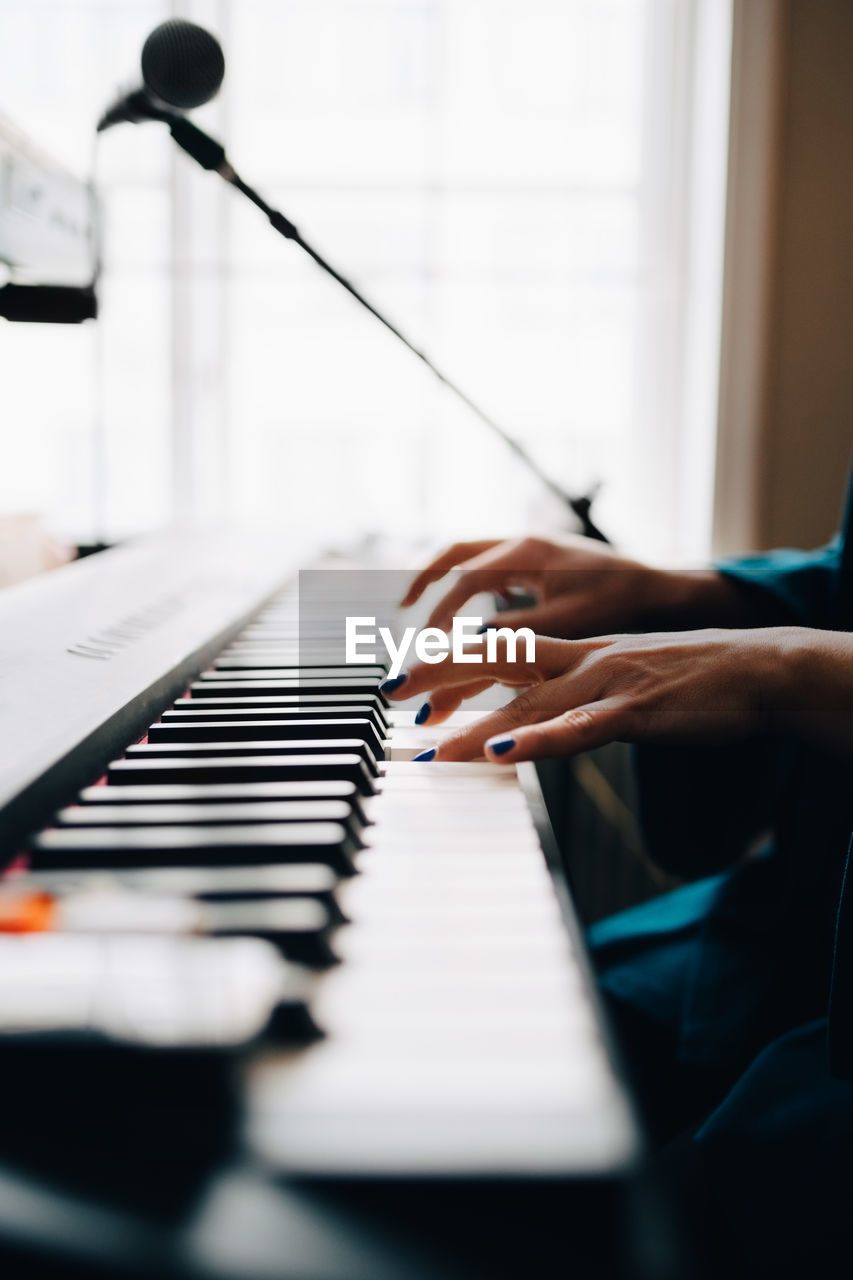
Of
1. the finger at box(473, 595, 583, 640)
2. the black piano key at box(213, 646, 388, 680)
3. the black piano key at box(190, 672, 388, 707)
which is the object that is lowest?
the black piano key at box(190, 672, 388, 707)

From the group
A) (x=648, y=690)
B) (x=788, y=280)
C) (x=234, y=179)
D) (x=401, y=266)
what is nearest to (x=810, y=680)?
(x=648, y=690)

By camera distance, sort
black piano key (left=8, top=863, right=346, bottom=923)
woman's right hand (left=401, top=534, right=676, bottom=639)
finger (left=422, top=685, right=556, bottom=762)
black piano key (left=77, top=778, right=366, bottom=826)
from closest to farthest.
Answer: black piano key (left=8, top=863, right=346, bottom=923)
black piano key (left=77, top=778, right=366, bottom=826)
finger (left=422, top=685, right=556, bottom=762)
woman's right hand (left=401, top=534, right=676, bottom=639)

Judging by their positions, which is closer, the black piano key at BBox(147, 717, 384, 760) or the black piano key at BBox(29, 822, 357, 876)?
the black piano key at BBox(29, 822, 357, 876)

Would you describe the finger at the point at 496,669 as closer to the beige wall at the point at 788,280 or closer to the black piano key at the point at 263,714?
the black piano key at the point at 263,714

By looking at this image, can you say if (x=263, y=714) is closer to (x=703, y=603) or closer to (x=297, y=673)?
(x=297, y=673)

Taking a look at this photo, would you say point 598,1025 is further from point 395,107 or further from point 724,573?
point 395,107

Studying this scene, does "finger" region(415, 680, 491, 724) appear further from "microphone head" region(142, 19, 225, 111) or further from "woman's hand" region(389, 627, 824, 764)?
"microphone head" region(142, 19, 225, 111)

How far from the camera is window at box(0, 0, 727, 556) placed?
87.5 inches

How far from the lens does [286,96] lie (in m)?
2.23

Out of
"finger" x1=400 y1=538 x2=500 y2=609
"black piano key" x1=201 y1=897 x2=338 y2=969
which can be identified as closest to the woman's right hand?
"finger" x1=400 y1=538 x2=500 y2=609

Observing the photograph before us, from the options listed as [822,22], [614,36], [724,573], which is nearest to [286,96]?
[614,36]

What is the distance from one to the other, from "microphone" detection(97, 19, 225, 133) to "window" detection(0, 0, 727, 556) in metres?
1.41

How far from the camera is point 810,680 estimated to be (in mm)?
637

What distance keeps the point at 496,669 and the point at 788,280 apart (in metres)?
1.74
